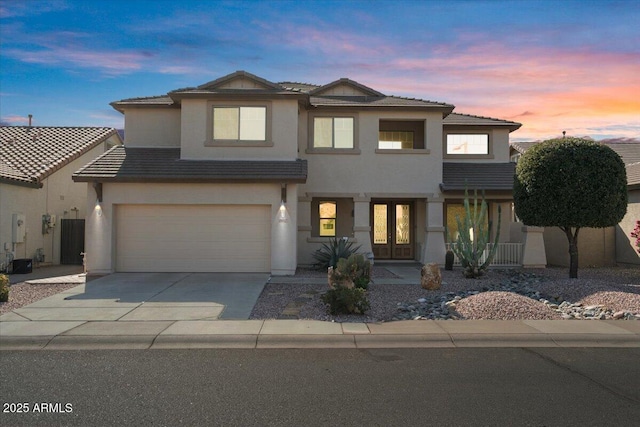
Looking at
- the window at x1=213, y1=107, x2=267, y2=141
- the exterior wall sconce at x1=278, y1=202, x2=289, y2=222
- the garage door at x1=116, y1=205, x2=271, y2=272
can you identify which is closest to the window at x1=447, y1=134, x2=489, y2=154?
the window at x1=213, y1=107, x2=267, y2=141

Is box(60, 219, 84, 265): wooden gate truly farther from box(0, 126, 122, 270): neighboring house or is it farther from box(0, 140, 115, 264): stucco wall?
box(0, 140, 115, 264): stucco wall

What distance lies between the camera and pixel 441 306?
10945 mm

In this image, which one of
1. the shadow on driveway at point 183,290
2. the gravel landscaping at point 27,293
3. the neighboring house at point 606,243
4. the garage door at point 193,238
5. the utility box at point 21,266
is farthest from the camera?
the neighboring house at point 606,243

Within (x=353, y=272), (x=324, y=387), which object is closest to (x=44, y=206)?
(x=353, y=272)

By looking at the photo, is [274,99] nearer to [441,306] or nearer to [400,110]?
[400,110]

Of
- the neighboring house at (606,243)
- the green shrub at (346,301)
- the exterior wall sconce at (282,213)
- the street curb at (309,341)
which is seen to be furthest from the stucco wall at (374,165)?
the street curb at (309,341)

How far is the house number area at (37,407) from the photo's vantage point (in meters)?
5.38

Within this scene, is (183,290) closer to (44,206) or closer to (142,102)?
(142,102)

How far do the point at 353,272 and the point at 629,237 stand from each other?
42.5ft

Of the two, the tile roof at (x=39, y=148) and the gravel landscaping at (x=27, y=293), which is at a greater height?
the tile roof at (x=39, y=148)

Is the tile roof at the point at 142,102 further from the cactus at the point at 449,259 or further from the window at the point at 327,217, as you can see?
the cactus at the point at 449,259

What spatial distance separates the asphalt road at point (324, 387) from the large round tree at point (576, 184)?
6215 mm

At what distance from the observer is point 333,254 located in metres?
16.2

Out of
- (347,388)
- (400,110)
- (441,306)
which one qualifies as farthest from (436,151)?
(347,388)
